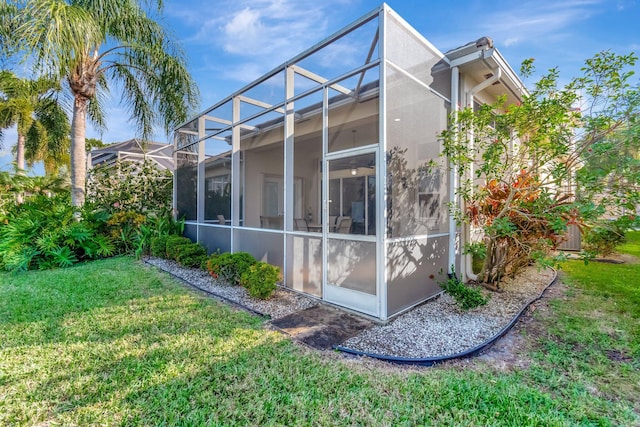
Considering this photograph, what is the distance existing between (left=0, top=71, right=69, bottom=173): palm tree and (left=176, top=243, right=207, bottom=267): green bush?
24.8ft

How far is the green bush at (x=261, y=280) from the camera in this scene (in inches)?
204

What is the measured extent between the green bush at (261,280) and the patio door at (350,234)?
37.5 inches

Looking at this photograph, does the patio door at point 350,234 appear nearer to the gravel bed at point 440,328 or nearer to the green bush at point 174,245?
the gravel bed at point 440,328

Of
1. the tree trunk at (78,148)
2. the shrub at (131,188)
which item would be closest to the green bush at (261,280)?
the shrub at (131,188)

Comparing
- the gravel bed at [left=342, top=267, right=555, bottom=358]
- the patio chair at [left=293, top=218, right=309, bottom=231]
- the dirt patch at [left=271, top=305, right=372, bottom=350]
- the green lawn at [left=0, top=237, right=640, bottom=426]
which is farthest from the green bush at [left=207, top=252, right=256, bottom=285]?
the gravel bed at [left=342, top=267, right=555, bottom=358]

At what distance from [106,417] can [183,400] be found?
0.57 metres

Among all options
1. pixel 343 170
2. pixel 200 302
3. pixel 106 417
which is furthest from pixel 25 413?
pixel 343 170

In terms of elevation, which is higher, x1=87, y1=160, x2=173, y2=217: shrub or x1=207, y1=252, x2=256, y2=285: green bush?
x1=87, y1=160, x2=173, y2=217: shrub

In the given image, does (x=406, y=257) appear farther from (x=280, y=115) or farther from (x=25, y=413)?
(x=25, y=413)

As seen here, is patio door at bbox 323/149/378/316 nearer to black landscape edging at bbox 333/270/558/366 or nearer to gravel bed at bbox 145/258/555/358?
gravel bed at bbox 145/258/555/358

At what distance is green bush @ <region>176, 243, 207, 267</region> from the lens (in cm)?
770

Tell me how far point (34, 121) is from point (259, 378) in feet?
62.0

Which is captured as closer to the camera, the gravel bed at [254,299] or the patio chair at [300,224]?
the gravel bed at [254,299]

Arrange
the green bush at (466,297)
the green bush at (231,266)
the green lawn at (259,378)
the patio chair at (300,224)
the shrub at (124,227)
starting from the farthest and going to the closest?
1. the shrub at (124,227)
2. the green bush at (231,266)
3. the patio chair at (300,224)
4. the green bush at (466,297)
5. the green lawn at (259,378)
